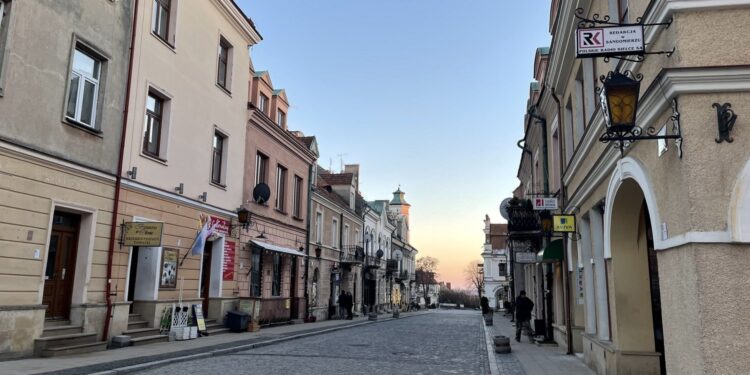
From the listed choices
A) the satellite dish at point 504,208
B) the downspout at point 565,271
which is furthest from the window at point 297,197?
the downspout at point 565,271

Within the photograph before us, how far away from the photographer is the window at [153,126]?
15.2 meters

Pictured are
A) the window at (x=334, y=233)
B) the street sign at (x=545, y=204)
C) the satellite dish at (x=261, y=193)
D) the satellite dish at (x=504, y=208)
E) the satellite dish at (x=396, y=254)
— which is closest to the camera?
the street sign at (x=545, y=204)

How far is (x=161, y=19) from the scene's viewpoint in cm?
1608

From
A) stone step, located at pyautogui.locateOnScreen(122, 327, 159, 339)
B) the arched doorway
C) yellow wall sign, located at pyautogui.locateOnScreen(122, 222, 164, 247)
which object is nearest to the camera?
the arched doorway

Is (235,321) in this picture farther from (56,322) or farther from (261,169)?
(261,169)

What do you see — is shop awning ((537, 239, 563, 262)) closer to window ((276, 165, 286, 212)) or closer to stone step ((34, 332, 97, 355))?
stone step ((34, 332, 97, 355))

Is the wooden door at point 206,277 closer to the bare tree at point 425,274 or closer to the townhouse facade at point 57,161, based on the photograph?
the townhouse facade at point 57,161

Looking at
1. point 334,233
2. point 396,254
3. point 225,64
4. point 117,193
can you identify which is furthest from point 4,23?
point 396,254

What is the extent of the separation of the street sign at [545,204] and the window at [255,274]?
1117 centimetres

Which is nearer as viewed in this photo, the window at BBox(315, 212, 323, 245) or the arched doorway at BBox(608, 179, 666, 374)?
the arched doorway at BBox(608, 179, 666, 374)

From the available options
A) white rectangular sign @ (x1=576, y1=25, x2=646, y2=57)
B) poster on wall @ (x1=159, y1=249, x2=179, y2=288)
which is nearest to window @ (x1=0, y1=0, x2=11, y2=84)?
poster on wall @ (x1=159, y1=249, x2=179, y2=288)

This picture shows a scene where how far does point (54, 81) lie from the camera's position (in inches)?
464

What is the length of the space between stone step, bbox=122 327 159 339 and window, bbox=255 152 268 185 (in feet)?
29.4

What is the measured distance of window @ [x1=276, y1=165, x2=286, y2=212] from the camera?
81.6 ft
